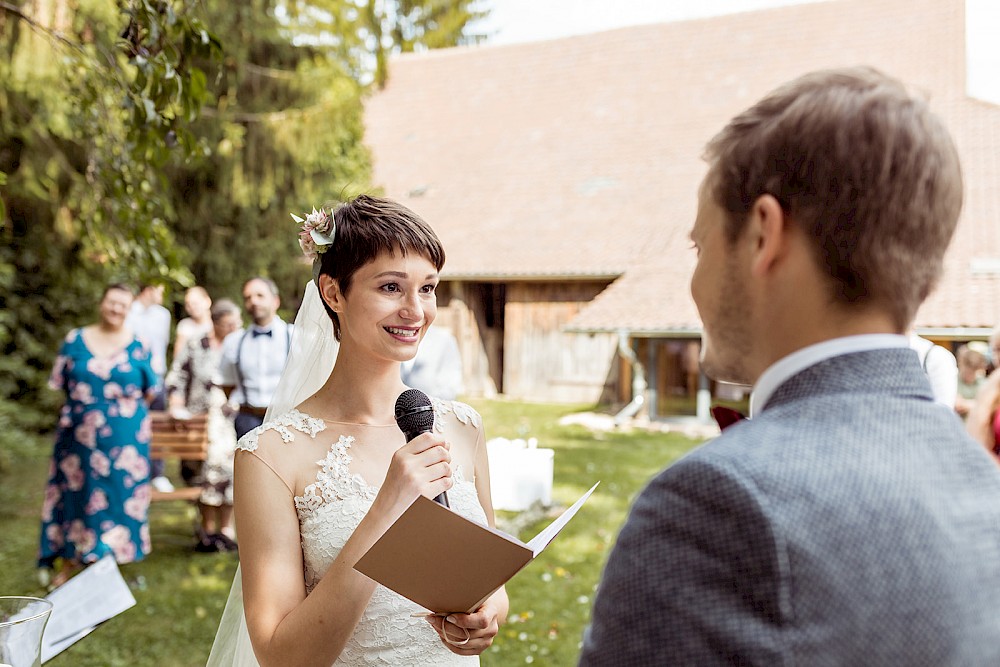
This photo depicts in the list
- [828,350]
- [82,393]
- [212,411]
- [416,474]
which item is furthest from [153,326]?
[828,350]

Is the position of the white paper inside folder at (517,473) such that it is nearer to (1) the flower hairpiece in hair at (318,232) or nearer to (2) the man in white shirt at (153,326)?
(2) the man in white shirt at (153,326)

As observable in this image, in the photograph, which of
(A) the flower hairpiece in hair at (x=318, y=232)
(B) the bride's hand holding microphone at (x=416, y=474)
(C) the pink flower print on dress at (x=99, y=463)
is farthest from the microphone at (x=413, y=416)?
(C) the pink flower print on dress at (x=99, y=463)

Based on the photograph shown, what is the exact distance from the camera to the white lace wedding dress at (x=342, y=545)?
1962 mm

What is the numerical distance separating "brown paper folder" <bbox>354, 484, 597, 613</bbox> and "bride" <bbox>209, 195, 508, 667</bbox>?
16 centimetres

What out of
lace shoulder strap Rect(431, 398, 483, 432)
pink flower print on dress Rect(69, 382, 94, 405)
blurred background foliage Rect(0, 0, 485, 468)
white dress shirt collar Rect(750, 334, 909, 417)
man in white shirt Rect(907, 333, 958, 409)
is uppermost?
blurred background foliage Rect(0, 0, 485, 468)

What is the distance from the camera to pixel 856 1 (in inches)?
734

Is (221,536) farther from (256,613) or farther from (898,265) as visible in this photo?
(898,265)

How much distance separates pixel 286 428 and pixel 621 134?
689 inches

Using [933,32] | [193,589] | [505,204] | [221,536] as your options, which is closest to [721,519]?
[193,589]

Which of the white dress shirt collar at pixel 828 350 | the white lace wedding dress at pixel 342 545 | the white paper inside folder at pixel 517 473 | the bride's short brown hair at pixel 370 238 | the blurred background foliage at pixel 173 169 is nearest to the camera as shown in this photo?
the white dress shirt collar at pixel 828 350

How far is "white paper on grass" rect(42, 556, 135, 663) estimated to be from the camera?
181 cm

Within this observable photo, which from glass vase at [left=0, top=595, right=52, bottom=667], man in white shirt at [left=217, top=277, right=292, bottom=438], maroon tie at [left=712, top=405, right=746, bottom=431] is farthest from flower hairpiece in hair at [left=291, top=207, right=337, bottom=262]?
man in white shirt at [left=217, top=277, right=292, bottom=438]

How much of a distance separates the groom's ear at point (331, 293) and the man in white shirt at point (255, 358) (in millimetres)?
3860

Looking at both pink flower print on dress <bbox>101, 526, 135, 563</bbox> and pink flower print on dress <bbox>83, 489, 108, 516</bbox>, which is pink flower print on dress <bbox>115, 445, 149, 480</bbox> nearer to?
pink flower print on dress <bbox>83, 489, 108, 516</bbox>
